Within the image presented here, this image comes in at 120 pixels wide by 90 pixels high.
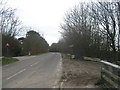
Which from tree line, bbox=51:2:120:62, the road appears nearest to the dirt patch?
the road

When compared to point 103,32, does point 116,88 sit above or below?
below

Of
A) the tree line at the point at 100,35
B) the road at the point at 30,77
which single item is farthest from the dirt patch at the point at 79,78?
the tree line at the point at 100,35

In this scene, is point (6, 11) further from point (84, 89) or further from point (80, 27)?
point (84, 89)

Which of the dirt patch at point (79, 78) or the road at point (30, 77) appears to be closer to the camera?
the dirt patch at point (79, 78)

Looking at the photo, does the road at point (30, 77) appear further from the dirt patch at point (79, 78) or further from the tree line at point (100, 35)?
the tree line at point (100, 35)

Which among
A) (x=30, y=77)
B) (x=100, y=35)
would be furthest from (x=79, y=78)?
(x=100, y=35)

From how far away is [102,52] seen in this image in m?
36.5

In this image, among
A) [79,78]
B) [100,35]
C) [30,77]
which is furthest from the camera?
[100,35]

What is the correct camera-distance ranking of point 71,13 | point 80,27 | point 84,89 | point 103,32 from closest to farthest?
point 84,89, point 103,32, point 80,27, point 71,13

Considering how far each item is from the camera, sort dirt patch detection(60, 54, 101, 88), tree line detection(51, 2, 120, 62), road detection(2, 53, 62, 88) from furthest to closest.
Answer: tree line detection(51, 2, 120, 62) → road detection(2, 53, 62, 88) → dirt patch detection(60, 54, 101, 88)

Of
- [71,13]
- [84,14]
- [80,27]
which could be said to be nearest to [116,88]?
[80,27]

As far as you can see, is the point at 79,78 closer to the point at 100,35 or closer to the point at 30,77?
Answer: the point at 30,77

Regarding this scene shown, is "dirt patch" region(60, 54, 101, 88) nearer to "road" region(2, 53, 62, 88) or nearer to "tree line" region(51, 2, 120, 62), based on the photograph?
"road" region(2, 53, 62, 88)

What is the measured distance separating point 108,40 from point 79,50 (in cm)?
702
